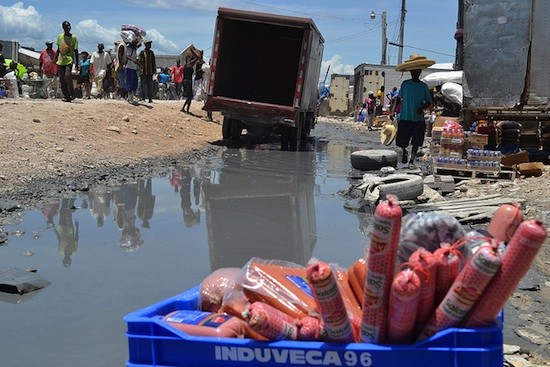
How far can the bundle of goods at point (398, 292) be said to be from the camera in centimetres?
230

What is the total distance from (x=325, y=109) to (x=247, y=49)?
1083 inches

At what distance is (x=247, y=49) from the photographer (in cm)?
1838

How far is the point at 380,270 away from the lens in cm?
241

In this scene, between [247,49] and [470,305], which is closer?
[470,305]

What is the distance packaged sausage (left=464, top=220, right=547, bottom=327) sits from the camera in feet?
7.39

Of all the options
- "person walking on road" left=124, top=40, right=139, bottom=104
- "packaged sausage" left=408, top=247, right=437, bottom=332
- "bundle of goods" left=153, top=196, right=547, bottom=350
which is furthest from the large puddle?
"person walking on road" left=124, top=40, right=139, bottom=104

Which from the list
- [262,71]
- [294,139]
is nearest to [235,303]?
[294,139]

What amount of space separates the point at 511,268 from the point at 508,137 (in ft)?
37.5

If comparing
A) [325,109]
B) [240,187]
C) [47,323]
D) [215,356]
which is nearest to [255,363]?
[215,356]

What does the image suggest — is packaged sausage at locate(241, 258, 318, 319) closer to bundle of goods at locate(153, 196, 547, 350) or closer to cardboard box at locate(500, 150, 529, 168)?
bundle of goods at locate(153, 196, 547, 350)

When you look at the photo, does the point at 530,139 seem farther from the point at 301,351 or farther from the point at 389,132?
the point at 301,351

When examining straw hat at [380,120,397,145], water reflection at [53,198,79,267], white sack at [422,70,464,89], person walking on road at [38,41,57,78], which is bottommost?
water reflection at [53,198,79,267]

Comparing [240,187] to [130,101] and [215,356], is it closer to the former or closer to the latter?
[215,356]

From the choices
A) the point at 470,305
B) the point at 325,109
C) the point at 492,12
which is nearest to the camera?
the point at 470,305
